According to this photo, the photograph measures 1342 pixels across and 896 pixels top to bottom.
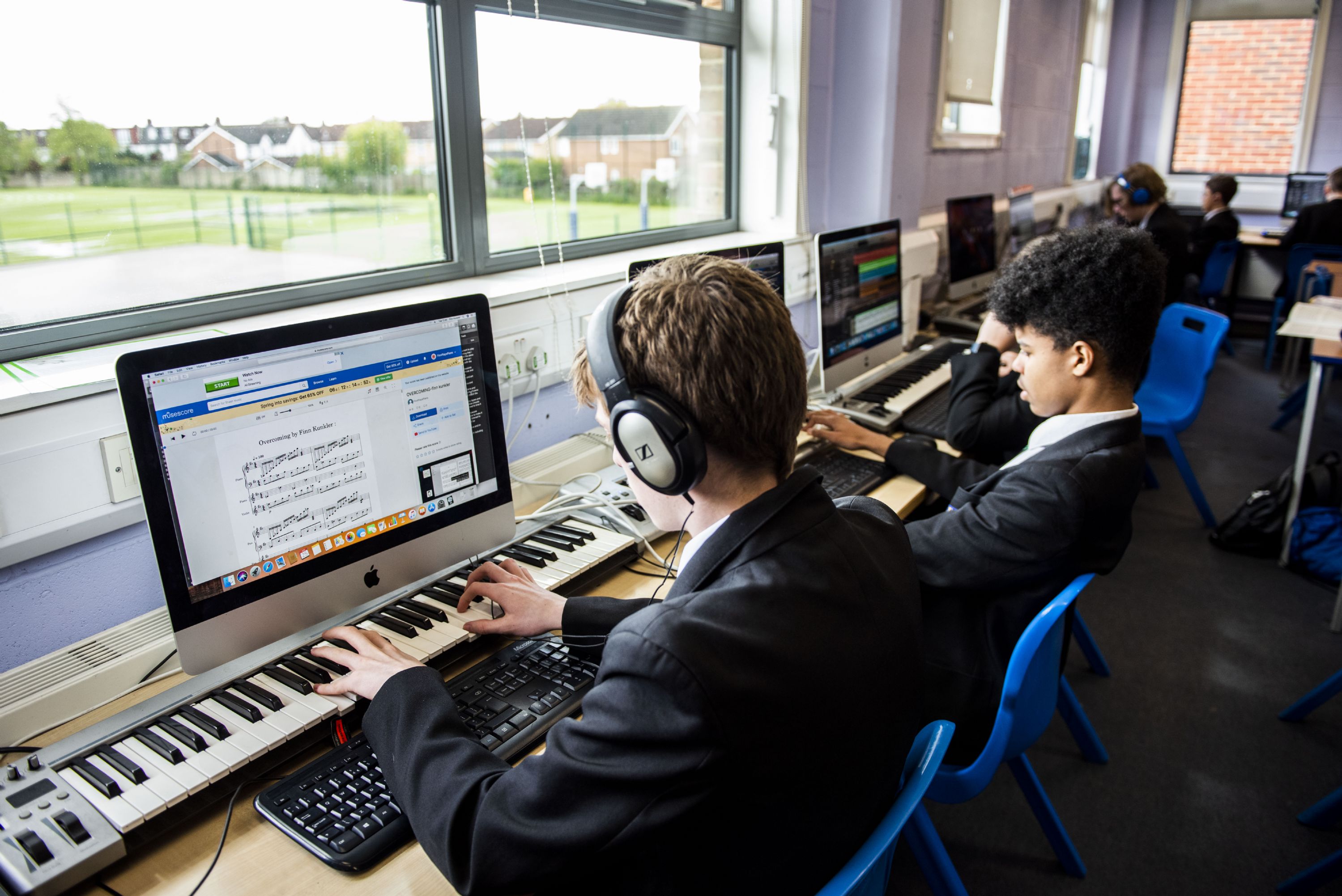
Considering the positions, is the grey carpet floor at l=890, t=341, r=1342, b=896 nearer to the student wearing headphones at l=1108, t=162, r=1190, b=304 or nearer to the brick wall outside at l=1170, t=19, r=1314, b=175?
the student wearing headphones at l=1108, t=162, r=1190, b=304

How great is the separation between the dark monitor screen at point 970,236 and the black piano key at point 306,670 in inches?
113

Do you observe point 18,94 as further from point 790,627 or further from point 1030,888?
point 1030,888

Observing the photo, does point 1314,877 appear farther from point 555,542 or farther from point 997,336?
point 555,542

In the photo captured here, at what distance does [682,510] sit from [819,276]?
1392mm

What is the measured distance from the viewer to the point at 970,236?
3.43 m

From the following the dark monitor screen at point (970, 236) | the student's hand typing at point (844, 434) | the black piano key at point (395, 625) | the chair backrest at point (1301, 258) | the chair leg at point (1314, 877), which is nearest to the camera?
the black piano key at point (395, 625)

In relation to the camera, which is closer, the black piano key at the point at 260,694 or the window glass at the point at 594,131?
the black piano key at the point at 260,694

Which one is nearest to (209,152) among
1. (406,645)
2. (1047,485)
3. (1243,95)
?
(406,645)

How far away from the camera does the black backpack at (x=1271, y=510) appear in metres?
3.16

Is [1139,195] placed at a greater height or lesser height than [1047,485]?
greater

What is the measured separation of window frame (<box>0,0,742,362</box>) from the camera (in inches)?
54.8

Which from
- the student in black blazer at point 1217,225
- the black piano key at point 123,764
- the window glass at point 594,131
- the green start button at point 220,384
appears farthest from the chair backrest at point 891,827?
the student in black blazer at point 1217,225

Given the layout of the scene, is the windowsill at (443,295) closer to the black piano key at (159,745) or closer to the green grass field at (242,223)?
the green grass field at (242,223)

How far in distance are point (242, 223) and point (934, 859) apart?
1.71m
